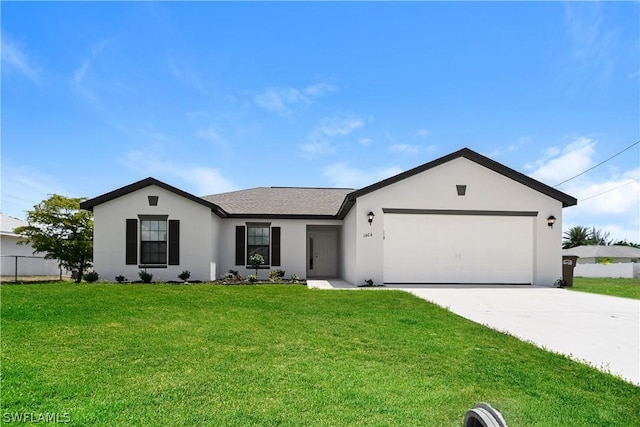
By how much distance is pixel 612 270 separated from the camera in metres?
27.7

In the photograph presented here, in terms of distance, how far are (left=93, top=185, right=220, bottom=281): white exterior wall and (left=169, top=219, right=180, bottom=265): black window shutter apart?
12 centimetres

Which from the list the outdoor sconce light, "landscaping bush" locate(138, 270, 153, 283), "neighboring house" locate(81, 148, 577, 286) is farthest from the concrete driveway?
"landscaping bush" locate(138, 270, 153, 283)

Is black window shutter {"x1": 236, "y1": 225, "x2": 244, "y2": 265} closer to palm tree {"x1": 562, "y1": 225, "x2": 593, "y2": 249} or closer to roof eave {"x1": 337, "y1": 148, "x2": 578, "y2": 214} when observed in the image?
roof eave {"x1": 337, "y1": 148, "x2": 578, "y2": 214}

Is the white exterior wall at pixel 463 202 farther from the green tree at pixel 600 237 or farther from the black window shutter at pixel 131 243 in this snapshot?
the green tree at pixel 600 237

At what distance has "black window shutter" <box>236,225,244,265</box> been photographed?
52.2ft

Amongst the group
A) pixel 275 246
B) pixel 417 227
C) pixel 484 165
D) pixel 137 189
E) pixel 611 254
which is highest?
pixel 484 165

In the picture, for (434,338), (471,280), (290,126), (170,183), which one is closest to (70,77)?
(170,183)

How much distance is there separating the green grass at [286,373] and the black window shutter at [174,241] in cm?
702

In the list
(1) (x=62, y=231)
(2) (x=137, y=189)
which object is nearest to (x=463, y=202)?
(2) (x=137, y=189)

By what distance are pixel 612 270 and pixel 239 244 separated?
87.9 ft

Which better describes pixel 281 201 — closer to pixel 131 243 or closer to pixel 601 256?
pixel 131 243

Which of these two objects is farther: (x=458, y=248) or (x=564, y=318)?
(x=458, y=248)

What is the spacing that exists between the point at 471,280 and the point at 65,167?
16.2 m

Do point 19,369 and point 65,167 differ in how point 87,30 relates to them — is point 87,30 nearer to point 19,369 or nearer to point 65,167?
point 65,167
